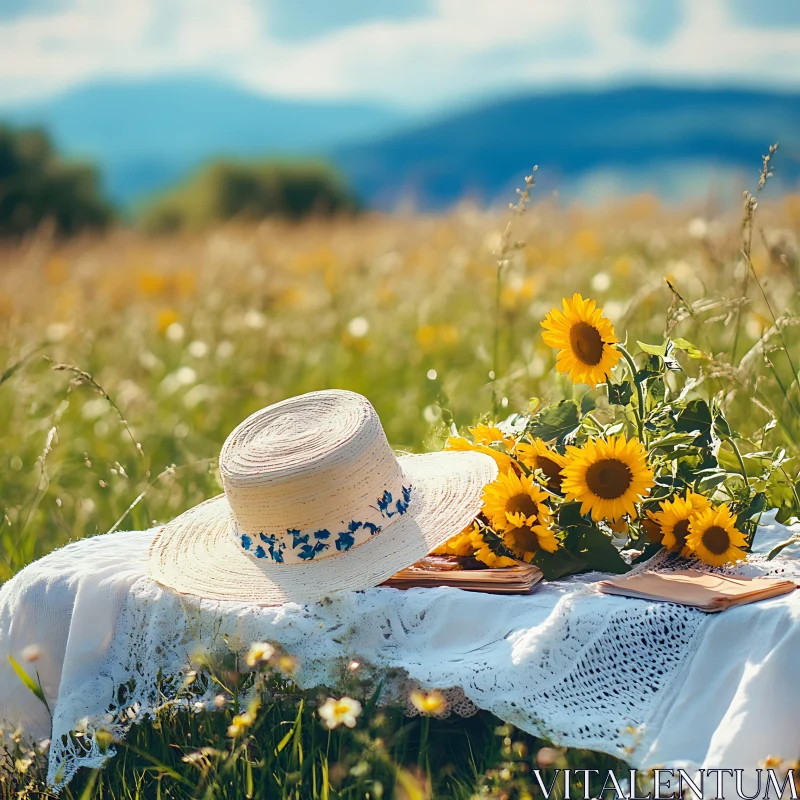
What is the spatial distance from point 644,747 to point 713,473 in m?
0.71

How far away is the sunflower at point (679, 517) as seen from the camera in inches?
82.6

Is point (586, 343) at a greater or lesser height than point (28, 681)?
greater

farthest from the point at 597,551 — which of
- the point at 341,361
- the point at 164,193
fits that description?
the point at 164,193

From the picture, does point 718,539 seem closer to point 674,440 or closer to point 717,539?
point 717,539

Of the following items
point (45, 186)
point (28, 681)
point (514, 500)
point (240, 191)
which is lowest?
point (240, 191)

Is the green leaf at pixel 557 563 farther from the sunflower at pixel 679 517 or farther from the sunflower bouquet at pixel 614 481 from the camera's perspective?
the sunflower at pixel 679 517

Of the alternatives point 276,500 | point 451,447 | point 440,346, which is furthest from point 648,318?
point 276,500

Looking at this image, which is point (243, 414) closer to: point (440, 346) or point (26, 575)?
point (440, 346)

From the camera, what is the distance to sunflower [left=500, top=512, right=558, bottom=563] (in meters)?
2.09

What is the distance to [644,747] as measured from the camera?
171cm

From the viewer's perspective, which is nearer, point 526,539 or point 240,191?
point 526,539

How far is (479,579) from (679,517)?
45 centimetres

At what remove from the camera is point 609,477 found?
205 cm

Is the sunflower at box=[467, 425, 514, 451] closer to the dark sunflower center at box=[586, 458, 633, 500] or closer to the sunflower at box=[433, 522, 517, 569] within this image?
the sunflower at box=[433, 522, 517, 569]
